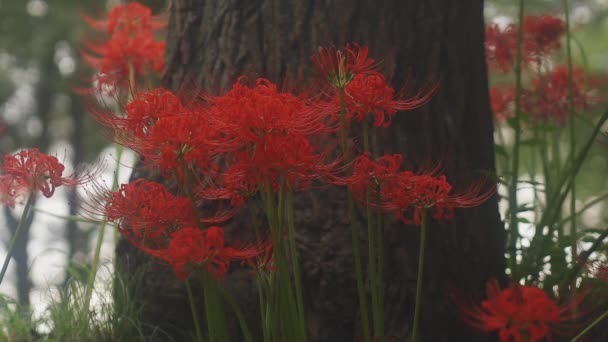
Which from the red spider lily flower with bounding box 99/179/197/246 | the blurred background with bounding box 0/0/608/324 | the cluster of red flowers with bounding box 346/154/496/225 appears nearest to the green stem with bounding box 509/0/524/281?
the cluster of red flowers with bounding box 346/154/496/225

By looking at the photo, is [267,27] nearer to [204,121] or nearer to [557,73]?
[204,121]

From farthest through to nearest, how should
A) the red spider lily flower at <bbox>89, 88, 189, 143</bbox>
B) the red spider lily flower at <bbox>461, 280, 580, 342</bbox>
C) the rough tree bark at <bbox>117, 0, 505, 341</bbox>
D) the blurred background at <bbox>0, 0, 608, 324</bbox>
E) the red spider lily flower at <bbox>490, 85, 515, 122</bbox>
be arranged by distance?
the blurred background at <bbox>0, 0, 608, 324</bbox> < the red spider lily flower at <bbox>490, 85, 515, 122</bbox> < the rough tree bark at <bbox>117, 0, 505, 341</bbox> < the red spider lily flower at <bbox>89, 88, 189, 143</bbox> < the red spider lily flower at <bbox>461, 280, 580, 342</bbox>

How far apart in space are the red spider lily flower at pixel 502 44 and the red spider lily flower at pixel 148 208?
1189mm

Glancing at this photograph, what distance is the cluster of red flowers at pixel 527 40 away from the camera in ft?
6.03

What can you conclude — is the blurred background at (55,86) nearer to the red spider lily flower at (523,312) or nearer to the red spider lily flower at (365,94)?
the red spider lily flower at (365,94)

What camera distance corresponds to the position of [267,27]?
4.73ft

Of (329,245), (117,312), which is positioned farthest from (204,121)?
(117,312)

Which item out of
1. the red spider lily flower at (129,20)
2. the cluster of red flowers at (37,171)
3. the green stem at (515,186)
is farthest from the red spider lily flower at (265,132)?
the red spider lily flower at (129,20)

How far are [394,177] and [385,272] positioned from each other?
0.44 meters

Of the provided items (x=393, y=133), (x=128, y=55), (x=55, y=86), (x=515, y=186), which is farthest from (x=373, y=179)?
(x=55, y=86)

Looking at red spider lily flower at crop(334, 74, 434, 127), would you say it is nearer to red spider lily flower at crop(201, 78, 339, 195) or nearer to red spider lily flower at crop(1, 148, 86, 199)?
red spider lily flower at crop(201, 78, 339, 195)

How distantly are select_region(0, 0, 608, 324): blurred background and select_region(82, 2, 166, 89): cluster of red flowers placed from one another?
2.17 m

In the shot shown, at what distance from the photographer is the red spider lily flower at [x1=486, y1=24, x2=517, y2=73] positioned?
1.83 metres

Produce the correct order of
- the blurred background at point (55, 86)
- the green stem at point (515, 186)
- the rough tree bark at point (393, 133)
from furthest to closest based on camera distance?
the blurred background at point (55, 86) < the green stem at point (515, 186) < the rough tree bark at point (393, 133)
